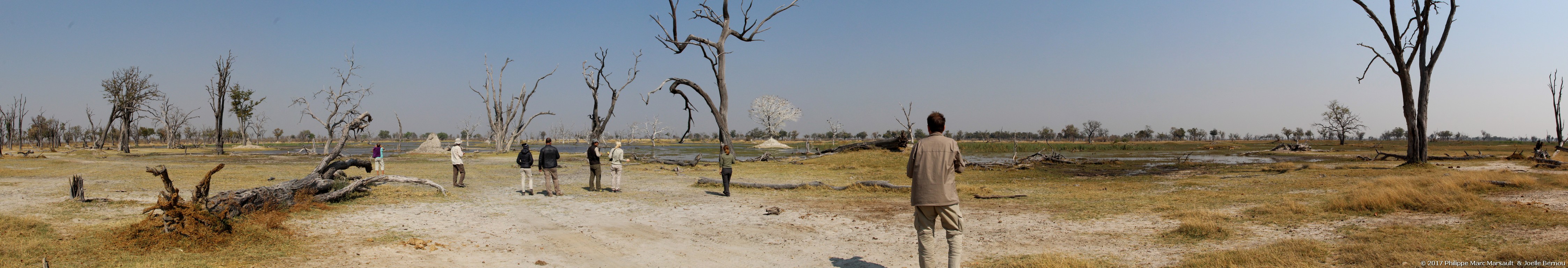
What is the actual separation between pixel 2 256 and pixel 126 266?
46.4 inches

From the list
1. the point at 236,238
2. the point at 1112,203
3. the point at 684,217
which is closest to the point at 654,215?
the point at 684,217

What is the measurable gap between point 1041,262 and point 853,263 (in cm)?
170

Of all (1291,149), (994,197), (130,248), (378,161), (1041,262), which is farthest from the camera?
(1291,149)

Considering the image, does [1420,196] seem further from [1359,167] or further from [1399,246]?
[1359,167]

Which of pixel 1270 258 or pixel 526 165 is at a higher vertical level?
pixel 526 165

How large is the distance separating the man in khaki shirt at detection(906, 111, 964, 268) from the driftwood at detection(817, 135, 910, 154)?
28.2 meters

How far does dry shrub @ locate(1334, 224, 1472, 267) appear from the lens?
17.0ft

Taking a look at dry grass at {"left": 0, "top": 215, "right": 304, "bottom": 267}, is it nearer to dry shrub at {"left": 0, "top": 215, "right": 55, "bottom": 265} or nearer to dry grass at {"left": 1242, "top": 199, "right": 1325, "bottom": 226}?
dry shrub at {"left": 0, "top": 215, "right": 55, "bottom": 265}

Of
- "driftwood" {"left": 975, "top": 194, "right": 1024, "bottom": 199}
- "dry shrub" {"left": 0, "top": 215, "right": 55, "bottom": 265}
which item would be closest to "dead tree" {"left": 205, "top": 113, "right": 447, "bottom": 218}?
"dry shrub" {"left": 0, "top": 215, "right": 55, "bottom": 265}

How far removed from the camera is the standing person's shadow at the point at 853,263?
20.4ft

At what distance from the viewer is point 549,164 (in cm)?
1267

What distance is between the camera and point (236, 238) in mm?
6844

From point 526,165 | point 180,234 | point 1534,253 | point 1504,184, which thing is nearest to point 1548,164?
point 1504,184

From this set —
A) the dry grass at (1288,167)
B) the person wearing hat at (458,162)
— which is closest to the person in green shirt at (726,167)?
the person wearing hat at (458,162)
